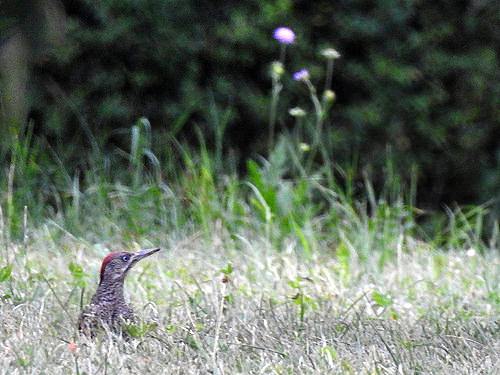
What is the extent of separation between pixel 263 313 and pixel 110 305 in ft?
2.38

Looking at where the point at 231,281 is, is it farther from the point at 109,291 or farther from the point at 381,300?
the point at 109,291

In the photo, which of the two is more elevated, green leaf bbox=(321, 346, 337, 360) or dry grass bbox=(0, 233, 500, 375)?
green leaf bbox=(321, 346, 337, 360)

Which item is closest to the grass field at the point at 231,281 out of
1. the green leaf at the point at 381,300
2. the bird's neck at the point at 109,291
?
the green leaf at the point at 381,300

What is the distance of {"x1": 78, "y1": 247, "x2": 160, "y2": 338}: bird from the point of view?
11.3ft

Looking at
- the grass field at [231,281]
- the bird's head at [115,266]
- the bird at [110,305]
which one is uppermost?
Answer: the bird's head at [115,266]

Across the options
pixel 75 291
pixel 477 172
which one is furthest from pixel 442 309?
pixel 477 172

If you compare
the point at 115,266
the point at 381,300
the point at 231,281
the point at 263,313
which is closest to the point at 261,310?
the point at 263,313

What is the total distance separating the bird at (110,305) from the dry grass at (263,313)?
0.26ft

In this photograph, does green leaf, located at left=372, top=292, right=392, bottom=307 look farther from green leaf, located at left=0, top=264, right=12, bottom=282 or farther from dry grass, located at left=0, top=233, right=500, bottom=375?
green leaf, located at left=0, top=264, right=12, bottom=282

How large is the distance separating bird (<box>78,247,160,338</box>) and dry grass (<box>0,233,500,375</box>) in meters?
0.08

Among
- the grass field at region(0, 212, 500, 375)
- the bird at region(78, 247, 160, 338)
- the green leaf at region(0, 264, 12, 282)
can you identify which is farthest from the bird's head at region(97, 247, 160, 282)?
the green leaf at region(0, 264, 12, 282)

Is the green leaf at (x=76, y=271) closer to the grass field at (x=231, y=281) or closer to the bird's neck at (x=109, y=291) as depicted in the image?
the grass field at (x=231, y=281)

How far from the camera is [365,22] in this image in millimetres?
7660

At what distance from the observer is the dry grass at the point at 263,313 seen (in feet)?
10.3
